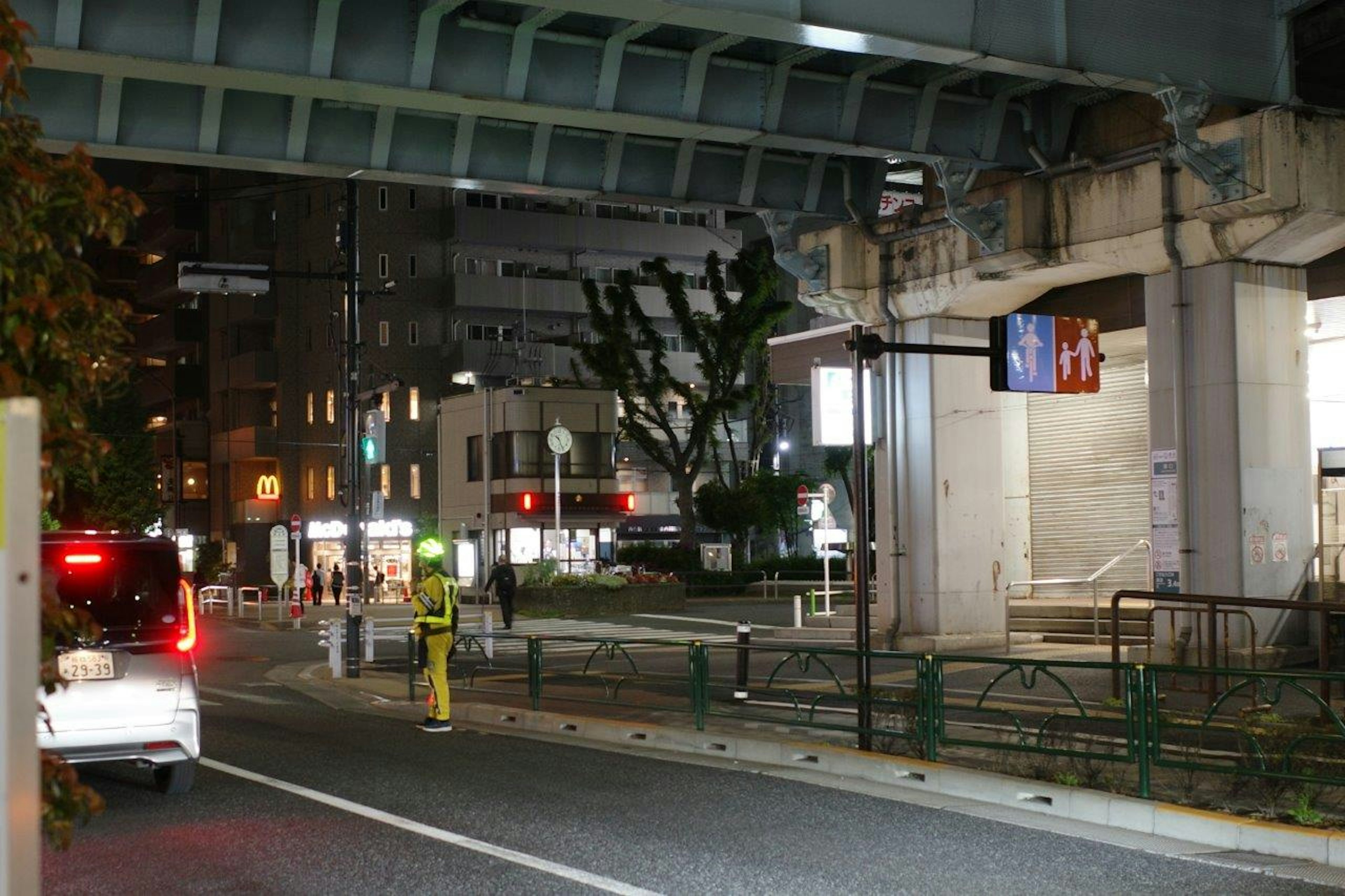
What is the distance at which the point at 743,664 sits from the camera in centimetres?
1736

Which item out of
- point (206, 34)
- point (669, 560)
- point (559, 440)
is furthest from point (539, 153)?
point (669, 560)

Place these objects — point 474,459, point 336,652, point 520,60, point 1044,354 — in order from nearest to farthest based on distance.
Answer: point 520,60 → point 1044,354 → point 336,652 → point 474,459

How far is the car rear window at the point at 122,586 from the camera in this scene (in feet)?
38.8

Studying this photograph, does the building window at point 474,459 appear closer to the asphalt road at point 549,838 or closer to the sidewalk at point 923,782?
the sidewalk at point 923,782

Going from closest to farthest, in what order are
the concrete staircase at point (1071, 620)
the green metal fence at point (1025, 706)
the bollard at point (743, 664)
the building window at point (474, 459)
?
the green metal fence at point (1025, 706) → the bollard at point (743, 664) → the concrete staircase at point (1071, 620) → the building window at point (474, 459)

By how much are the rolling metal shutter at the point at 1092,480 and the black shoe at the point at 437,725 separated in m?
14.6

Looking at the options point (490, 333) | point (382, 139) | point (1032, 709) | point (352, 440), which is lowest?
point (1032, 709)

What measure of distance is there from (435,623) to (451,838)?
21.4 feet

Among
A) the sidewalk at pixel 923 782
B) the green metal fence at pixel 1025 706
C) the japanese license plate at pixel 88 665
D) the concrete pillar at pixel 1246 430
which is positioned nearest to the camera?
the sidewalk at pixel 923 782

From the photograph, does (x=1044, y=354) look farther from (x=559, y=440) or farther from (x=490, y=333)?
(x=490, y=333)

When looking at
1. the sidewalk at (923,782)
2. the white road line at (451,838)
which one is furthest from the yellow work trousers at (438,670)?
the white road line at (451,838)

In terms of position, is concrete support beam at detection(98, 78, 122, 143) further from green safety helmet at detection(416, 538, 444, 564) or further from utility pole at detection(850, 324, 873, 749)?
utility pole at detection(850, 324, 873, 749)

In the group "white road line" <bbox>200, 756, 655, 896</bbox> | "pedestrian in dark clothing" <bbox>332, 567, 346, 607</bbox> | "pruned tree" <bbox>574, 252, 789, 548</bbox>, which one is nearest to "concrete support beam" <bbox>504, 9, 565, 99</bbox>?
"white road line" <bbox>200, 756, 655, 896</bbox>

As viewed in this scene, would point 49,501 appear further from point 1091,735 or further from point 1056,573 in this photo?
point 1056,573
